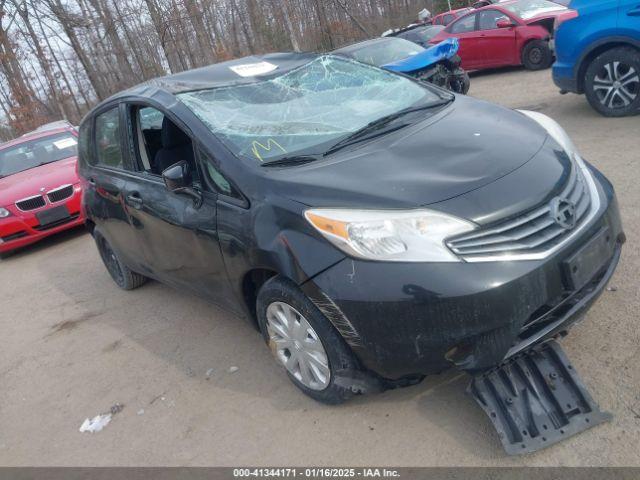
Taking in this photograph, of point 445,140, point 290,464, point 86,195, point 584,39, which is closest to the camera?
point 290,464

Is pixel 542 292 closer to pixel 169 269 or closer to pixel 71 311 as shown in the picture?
pixel 169 269

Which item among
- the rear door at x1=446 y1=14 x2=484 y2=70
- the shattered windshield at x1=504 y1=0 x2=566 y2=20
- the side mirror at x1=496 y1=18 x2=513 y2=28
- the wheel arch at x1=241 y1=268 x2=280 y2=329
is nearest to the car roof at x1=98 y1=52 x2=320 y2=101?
the wheel arch at x1=241 y1=268 x2=280 y2=329

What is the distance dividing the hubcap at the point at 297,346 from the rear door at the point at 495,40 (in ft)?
35.0

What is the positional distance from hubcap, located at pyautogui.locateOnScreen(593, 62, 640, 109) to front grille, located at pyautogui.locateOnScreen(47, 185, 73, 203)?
698 centimetres

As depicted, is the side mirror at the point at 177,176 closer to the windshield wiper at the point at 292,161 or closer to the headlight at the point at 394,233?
the windshield wiper at the point at 292,161

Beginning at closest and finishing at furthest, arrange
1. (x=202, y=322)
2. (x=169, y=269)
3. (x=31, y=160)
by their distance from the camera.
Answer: (x=169, y=269)
(x=202, y=322)
(x=31, y=160)

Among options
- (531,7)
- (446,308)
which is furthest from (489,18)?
(446,308)

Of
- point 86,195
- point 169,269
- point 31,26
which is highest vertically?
point 31,26

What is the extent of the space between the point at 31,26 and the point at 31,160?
2243 centimetres

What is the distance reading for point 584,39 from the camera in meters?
6.48

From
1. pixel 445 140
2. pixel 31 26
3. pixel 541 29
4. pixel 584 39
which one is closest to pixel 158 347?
pixel 445 140

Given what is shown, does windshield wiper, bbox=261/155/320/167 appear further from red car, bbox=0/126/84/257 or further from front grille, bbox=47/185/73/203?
front grille, bbox=47/185/73/203

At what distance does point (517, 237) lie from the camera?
2.42 meters

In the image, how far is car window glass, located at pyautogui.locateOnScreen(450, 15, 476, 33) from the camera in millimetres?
12664
